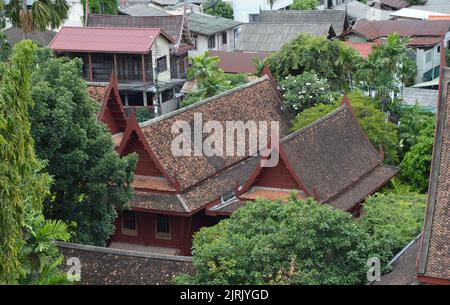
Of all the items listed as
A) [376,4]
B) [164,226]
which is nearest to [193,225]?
[164,226]

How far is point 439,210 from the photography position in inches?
859

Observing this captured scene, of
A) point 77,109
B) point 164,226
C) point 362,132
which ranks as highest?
point 77,109

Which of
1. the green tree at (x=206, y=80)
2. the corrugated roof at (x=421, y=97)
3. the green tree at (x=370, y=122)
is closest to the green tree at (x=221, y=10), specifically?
the corrugated roof at (x=421, y=97)

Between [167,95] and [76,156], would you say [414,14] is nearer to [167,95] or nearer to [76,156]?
[167,95]

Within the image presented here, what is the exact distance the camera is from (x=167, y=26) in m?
60.1

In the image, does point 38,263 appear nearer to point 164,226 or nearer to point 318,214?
point 318,214

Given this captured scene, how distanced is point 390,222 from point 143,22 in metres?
38.0

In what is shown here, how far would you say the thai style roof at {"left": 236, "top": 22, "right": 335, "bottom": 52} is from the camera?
66.3 metres

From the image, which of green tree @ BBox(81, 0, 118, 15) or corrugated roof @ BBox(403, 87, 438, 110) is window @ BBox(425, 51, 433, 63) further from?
green tree @ BBox(81, 0, 118, 15)

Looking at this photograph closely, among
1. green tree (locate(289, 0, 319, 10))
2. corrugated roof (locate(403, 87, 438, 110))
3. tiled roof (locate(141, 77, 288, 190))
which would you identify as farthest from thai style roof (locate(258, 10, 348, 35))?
tiled roof (locate(141, 77, 288, 190))

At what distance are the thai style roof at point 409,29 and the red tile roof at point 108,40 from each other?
60.0 feet

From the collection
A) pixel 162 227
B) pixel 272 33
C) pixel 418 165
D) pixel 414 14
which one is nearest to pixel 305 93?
pixel 418 165

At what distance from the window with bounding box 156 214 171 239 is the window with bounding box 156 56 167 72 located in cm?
2299
